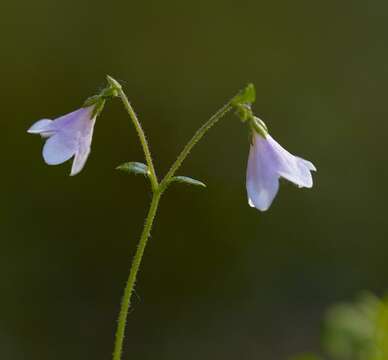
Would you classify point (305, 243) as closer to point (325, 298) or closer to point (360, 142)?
point (325, 298)

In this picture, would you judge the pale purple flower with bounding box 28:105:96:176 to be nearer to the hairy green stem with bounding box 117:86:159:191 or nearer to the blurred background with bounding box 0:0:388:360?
the hairy green stem with bounding box 117:86:159:191

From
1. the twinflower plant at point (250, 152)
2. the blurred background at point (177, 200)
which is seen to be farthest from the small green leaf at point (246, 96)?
the blurred background at point (177, 200)

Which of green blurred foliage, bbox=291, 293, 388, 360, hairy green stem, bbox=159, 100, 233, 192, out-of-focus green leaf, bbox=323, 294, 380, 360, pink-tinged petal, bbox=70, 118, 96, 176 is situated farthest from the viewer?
out-of-focus green leaf, bbox=323, 294, 380, 360

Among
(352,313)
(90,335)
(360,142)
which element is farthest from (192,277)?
(352,313)

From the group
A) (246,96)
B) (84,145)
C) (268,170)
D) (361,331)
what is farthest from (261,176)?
(361,331)

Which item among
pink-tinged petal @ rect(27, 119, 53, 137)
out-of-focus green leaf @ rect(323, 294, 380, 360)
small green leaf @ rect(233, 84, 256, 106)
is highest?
small green leaf @ rect(233, 84, 256, 106)

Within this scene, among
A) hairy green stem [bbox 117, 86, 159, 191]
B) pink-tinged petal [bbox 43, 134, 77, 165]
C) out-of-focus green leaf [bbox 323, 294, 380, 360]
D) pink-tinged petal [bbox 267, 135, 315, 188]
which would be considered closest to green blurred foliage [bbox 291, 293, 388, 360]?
out-of-focus green leaf [bbox 323, 294, 380, 360]
